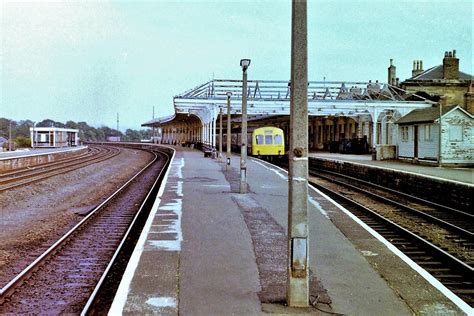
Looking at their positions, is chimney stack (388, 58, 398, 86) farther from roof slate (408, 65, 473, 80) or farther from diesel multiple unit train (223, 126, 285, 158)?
diesel multiple unit train (223, 126, 285, 158)

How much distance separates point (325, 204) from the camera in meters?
14.5

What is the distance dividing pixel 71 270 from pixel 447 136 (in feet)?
75.5

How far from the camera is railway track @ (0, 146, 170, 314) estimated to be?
23.2 ft

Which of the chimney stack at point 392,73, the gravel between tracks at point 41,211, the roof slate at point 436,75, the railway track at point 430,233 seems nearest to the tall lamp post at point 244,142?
the railway track at point 430,233

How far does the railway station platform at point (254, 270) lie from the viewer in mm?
6055

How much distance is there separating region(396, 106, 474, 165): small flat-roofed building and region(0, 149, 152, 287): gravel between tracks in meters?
15.4

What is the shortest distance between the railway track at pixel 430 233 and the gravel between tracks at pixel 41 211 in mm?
6604

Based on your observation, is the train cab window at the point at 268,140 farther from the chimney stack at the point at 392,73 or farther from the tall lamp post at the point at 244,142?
the tall lamp post at the point at 244,142

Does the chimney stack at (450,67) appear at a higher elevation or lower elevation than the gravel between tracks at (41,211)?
higher

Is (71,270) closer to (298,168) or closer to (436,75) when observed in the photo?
(298,168)

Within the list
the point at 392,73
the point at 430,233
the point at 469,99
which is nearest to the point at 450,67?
the point at 469,99

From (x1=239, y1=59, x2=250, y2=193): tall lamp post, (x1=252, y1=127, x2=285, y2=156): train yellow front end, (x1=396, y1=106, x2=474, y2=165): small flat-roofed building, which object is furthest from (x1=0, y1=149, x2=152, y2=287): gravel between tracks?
(x1=252, y1=127, x2=285, y2=156): train yellow front end

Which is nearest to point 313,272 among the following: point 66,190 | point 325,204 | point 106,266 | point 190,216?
point 106,266

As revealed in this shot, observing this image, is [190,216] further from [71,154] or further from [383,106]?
[71,154]
